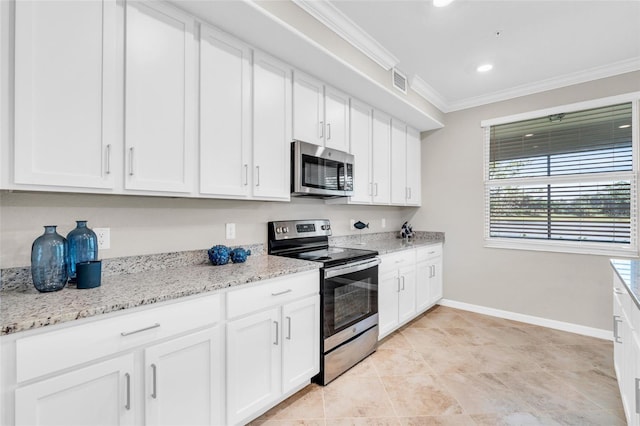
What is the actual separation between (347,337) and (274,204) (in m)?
1.28

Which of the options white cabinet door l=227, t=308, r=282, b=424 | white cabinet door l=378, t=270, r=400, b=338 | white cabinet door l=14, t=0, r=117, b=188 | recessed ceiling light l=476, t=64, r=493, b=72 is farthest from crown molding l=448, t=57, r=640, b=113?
white cabinet door l=14, t=0, r=117, b=188

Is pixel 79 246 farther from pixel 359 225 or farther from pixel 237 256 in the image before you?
pixel 359 225

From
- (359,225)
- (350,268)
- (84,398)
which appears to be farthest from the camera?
(359,225)

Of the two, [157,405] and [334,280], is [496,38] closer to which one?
[334,280]

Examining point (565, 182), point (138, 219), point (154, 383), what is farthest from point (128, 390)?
point (565, 182)

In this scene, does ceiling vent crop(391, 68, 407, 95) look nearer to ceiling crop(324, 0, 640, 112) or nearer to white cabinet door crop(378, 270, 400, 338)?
ceiling crop(324, 0, 640, 112)

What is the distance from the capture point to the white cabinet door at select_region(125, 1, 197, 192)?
5.12 ft

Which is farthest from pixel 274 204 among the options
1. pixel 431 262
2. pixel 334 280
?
pixel 431 262

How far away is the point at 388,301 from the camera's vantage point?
2943 mm

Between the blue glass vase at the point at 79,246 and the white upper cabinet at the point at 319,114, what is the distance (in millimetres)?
1532

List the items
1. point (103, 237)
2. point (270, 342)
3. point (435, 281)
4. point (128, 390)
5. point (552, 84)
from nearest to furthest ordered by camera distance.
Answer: point (128, 390)
point (103, 237)
point (270, 342)
point (552, 84)
point (435, 281)

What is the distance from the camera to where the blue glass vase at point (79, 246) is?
1.46m

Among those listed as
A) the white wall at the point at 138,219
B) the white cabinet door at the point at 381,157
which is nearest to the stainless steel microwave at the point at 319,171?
the white wall at the point at 138,219

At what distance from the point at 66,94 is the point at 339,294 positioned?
6.52 ft
